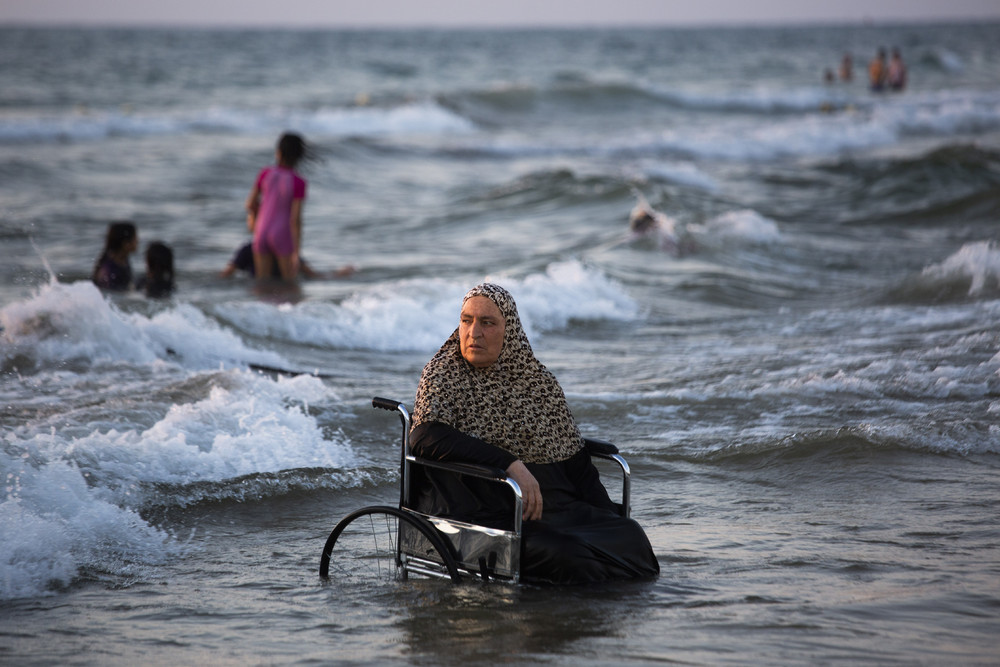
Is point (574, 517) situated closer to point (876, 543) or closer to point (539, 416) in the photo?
point (539, 416)

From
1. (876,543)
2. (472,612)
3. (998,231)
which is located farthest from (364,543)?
(998,231)

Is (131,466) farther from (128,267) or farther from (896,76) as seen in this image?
(896,76)

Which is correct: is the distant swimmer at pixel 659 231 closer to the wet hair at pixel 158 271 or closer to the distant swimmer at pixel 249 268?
the distant swimmer at pixel 249 268

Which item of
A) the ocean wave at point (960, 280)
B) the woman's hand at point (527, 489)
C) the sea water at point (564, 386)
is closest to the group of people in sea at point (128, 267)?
the sea water at point (564, 386)

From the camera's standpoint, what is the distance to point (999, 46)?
8125 centimetres

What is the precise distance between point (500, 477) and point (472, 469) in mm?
121

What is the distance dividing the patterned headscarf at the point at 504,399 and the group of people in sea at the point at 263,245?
6.78m

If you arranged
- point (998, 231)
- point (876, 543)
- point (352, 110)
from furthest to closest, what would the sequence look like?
point (352, 110) < point (998, 231) < point (876, 543)

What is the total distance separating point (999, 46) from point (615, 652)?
8909 centimetres

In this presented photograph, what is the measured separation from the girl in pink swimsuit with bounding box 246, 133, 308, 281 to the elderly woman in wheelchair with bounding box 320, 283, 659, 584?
7186mm

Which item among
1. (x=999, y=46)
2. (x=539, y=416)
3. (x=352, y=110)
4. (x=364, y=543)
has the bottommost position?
(x=364, y=543)

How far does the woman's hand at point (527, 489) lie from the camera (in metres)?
4.05

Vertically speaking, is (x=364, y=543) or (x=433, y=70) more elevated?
(x=433, y=70)

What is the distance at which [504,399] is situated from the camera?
436 centimetres
